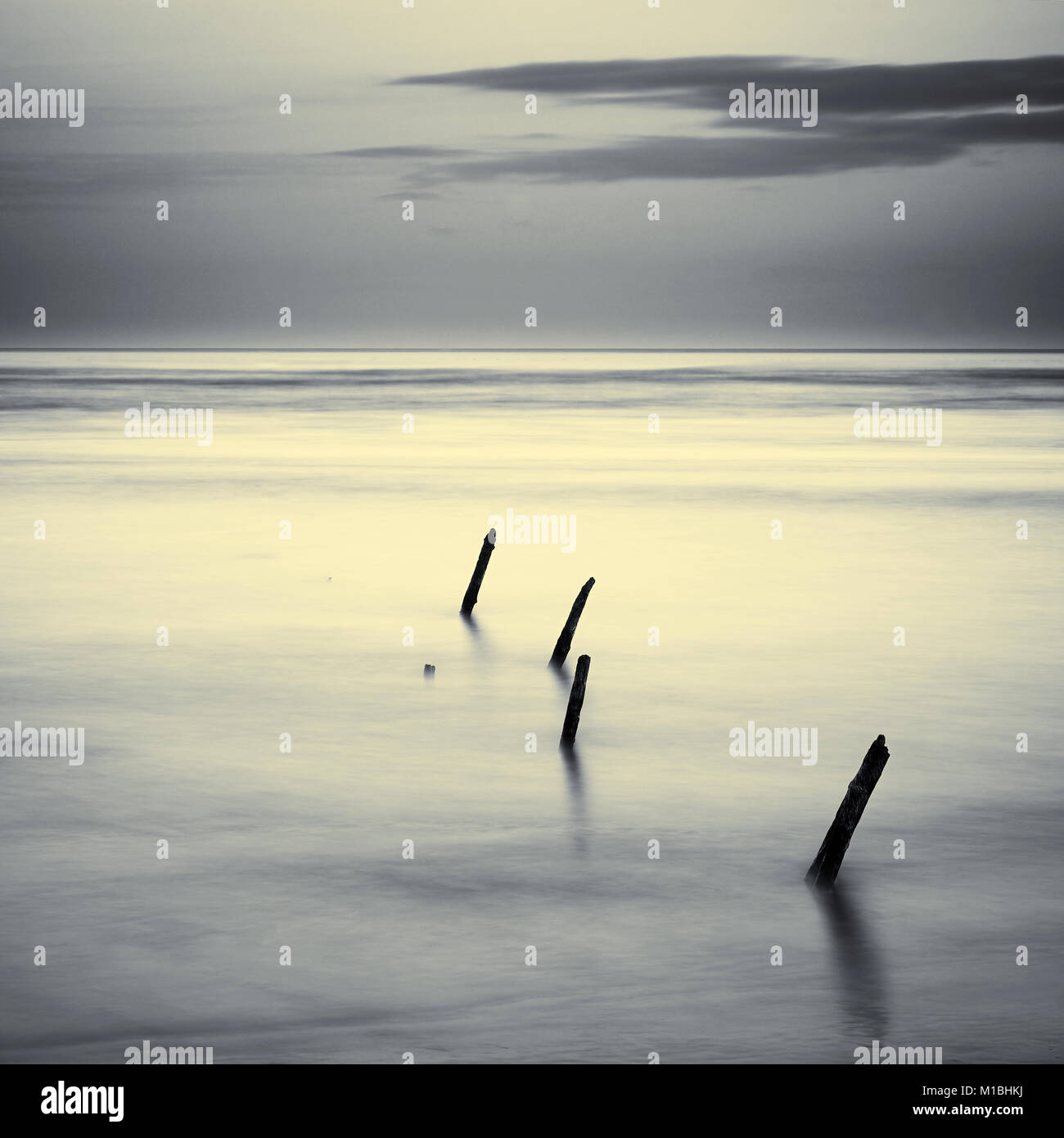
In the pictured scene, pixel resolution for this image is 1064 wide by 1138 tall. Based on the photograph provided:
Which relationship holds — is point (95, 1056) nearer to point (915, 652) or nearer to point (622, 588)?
point (915, 652)

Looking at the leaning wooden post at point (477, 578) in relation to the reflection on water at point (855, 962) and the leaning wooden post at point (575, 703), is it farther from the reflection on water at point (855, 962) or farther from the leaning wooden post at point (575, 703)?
the reflection on water at point (855, 962)

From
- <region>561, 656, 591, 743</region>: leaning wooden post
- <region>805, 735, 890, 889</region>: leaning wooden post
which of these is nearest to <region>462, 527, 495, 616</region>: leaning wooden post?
<region>561, 656, 591, 743</region>: leaning wooden post

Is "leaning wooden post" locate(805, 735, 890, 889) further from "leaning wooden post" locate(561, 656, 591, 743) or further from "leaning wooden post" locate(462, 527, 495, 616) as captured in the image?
"leaning wooden post" locate(462, 527, 495, 616)

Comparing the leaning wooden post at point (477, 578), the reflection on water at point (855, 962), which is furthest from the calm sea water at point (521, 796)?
the leaning wooden post at point (477, 578)

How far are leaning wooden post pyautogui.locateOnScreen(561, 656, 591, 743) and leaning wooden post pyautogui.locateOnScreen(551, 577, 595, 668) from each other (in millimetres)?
2709

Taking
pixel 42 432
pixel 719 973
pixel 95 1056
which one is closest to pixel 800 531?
pixel 719 973

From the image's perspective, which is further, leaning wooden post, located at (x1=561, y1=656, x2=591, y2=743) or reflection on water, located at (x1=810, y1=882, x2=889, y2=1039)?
leaning wooden post, located at (x1=561, y1=656, x2=591, y2=743)

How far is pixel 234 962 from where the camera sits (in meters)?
10.2

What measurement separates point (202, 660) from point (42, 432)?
55.8 meters

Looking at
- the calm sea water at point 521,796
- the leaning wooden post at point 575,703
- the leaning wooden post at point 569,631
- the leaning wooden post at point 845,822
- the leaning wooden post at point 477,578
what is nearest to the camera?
the calm sea water at point 521,796

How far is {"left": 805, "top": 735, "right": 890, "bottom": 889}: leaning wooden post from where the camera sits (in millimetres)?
11156

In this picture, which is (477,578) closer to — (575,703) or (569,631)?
(569,631)

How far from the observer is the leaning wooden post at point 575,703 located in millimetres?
14828

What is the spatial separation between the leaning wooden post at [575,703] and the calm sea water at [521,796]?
0.72 feet
